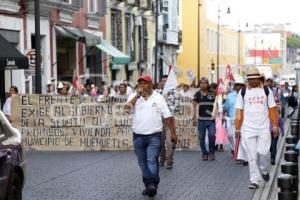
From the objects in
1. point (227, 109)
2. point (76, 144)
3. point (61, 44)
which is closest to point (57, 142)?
point (76, 144)

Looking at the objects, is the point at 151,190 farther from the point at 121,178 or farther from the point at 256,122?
the point at 121,178

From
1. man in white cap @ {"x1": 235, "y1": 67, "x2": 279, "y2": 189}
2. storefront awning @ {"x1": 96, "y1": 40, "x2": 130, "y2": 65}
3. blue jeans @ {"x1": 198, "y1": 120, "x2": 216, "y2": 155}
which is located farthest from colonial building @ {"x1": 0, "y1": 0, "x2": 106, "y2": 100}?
man in white cap @ {"x1": 235, "y1": 67, "x2": 279, "y2": 189}

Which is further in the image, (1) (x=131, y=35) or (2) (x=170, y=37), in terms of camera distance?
(2) (x=170, y=37)

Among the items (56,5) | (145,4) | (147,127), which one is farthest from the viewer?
(145,4)

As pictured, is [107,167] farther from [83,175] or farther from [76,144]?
[76,144]

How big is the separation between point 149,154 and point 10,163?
272 centimetres

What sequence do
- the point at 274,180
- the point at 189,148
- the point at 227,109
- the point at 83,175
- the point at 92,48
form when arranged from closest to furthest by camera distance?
the point at 274,180
the point at 83,175
the point at 227,109
the point at 189,148
the point at 92,48

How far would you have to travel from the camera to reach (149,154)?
10102 millimetres

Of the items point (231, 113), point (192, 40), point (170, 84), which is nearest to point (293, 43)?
point (192, 40)

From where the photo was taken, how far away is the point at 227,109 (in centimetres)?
1614

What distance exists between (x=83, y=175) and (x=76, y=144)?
15.9 feet

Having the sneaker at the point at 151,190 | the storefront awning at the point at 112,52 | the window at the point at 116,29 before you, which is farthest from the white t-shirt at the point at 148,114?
the window at the point at 116,29

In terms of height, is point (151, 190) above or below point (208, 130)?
below

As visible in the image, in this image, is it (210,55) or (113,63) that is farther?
(210,55)
